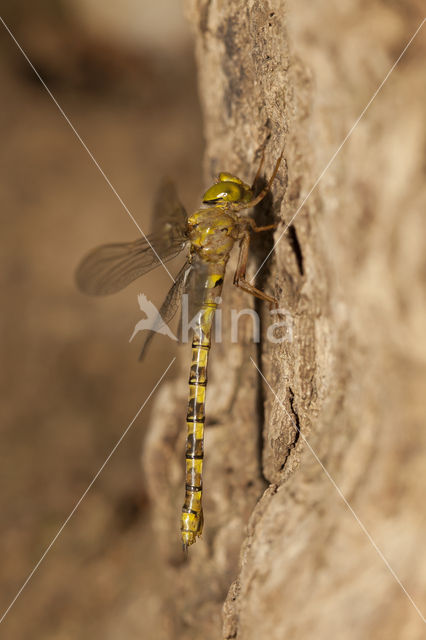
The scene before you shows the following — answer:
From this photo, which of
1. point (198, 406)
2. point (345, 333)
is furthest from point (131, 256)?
point (345, 333)

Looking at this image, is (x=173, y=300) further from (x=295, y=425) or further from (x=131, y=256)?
(x=295, y=425)

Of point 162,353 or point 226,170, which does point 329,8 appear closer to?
point 226,170

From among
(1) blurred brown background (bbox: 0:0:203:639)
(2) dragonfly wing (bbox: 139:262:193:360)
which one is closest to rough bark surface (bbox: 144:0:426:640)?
(2) dragonfly wing (bbox: 139:262:193:360)

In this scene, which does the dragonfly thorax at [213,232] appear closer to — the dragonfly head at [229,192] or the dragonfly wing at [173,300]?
the dragonfly head at [229,192]

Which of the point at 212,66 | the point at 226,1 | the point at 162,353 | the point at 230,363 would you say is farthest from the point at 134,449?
the point at 226,1

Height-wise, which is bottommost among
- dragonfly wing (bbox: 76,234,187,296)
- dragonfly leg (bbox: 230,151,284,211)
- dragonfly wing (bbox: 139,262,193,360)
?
dragonfly wing (bbox: 139,262,193,360)

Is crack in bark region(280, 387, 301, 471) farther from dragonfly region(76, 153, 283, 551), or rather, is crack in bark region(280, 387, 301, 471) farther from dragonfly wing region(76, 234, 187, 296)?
dragonfly wing region(76, 234, 187, 296)
